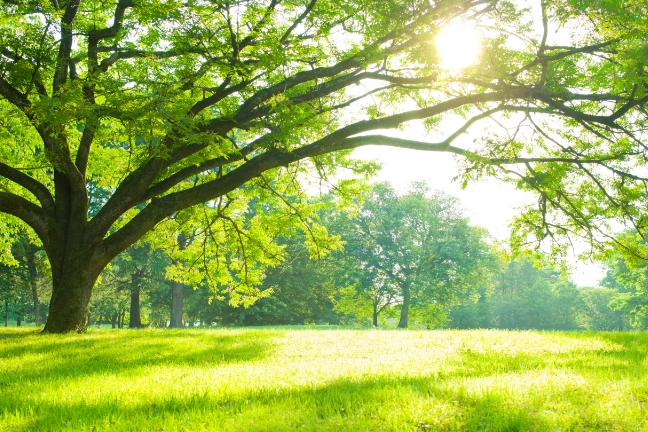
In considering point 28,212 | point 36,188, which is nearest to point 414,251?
point 36,188

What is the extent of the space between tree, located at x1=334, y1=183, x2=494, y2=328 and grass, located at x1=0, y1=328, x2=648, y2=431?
99.1ft

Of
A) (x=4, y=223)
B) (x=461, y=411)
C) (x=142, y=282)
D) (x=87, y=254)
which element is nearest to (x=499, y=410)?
(x=461, y=411)

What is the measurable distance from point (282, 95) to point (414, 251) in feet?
99.7

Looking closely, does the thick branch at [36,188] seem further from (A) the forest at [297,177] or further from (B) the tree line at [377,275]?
(B) the tree line at [377,275]

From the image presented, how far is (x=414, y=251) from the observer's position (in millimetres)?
38625

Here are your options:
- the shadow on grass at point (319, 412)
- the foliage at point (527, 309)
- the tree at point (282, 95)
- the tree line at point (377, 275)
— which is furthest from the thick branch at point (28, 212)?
the foliage at point (527, 309)

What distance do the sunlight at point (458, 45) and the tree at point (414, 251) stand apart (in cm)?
2987

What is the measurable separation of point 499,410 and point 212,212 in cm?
1287

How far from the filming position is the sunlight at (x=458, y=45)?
9273 mm

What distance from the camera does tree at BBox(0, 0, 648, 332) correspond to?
345 inches

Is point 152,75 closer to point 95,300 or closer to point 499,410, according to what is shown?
point 499,410

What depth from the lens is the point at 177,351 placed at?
892cm

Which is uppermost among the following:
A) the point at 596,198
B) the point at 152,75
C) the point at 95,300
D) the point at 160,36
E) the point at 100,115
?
the point at 160,36

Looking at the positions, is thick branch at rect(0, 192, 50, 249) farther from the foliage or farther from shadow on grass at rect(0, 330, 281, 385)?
the foliage
